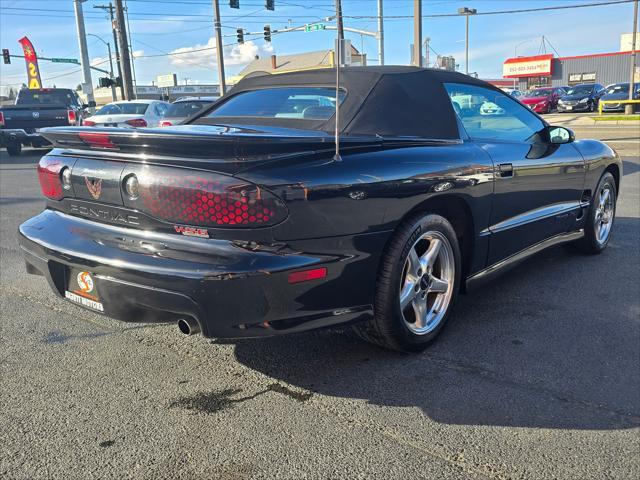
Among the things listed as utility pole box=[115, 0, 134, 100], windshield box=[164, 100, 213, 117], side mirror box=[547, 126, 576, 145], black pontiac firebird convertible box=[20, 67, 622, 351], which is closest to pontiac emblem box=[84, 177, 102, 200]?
black pontiac firebird convertible box=[20, 67, 622, 351]

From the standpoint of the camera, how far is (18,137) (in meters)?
15.2

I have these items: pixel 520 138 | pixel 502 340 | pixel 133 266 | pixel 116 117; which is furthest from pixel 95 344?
pixel 116 117

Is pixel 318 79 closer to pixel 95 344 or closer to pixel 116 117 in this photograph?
pixel 95 344

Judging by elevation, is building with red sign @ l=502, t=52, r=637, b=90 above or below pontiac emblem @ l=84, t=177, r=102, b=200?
above

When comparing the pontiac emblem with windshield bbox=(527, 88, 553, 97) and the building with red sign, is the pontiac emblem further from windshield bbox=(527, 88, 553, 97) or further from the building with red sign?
the building with red sign

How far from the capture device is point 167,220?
8.14 ft

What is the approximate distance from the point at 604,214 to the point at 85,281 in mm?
4390

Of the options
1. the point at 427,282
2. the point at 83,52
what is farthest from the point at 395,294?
the point at 83,52

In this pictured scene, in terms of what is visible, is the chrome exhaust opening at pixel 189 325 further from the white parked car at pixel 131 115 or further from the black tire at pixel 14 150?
the black tire at pixel 14 150

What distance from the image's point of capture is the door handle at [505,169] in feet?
11.6

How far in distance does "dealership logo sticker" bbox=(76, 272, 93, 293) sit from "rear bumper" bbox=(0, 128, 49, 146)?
14.1 metres

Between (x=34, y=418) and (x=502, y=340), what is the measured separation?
93.9 inches

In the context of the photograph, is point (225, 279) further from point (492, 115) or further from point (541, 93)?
point (541, 93)

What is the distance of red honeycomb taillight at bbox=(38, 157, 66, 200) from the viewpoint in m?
3.01
